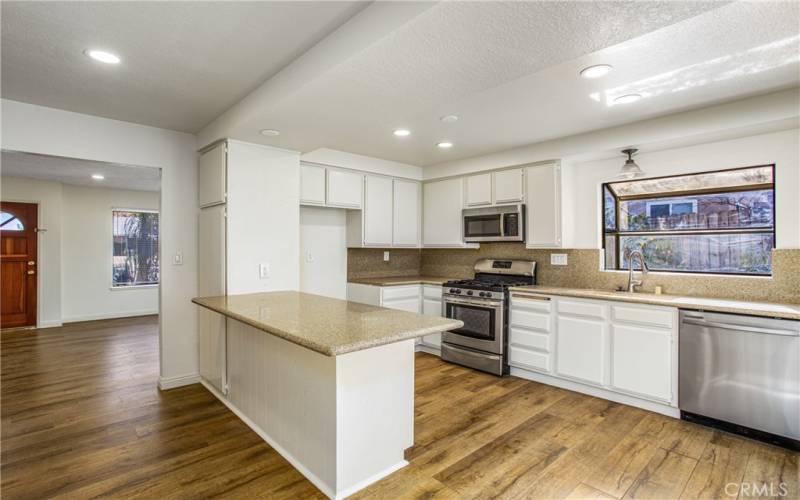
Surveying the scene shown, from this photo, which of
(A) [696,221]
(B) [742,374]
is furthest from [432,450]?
(A) [696,221]

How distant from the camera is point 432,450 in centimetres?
247

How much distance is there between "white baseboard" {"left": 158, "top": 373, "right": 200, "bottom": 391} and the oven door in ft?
8.64

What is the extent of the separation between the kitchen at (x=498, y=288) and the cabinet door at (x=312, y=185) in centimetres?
2

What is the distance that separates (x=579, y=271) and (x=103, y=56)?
422cm

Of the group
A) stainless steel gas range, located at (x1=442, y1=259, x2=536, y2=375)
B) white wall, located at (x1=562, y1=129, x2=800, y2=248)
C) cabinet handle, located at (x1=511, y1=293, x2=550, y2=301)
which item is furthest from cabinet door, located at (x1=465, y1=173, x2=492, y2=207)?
cabinet handle, located at (x1=511, y1=293, x2=550, y2=301)

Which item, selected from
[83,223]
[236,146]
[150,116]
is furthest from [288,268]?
[83,223]

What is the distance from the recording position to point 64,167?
199 inches

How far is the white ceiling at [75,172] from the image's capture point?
471cm

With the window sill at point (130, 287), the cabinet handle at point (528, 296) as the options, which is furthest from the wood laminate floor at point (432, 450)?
the window sill at point (130, 287)

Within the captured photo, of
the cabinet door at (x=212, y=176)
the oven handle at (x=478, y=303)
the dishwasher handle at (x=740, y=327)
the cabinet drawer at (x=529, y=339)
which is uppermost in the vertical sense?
the cabinet door at (x=212, y=176)

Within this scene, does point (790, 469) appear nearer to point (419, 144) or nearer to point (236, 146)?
point (419, 144)

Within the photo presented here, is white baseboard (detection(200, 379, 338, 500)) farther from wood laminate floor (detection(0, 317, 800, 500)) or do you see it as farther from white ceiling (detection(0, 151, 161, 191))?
white ceiling (detection(0, 151, 161, 191))

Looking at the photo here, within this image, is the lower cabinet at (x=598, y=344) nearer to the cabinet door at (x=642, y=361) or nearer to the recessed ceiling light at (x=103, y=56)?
the cabinet door at (x=642, y=361)

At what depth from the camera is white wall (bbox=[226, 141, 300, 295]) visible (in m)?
3.26
